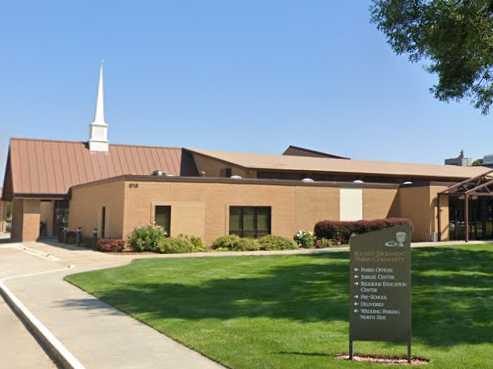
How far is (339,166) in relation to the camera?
1543 inches

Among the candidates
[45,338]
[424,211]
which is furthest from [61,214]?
[45,338]

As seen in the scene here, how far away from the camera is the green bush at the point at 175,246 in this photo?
86.2 feet

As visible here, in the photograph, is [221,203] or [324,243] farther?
[324,243]

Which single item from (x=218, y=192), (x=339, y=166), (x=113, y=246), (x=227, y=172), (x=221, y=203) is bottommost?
A: (x=113, y=246)

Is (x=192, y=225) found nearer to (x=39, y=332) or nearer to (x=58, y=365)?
(x=39, y=332)

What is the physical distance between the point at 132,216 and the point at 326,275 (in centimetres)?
1394

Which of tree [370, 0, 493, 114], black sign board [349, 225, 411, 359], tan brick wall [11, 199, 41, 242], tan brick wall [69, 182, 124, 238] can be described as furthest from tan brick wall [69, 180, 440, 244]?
black sign board [349, 225, 411, 359]

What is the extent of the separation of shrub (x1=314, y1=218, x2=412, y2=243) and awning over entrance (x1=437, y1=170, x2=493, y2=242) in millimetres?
3203

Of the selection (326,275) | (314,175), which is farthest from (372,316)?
(314,175)

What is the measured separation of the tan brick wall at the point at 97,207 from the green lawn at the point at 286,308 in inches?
361

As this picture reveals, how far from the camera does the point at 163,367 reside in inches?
275

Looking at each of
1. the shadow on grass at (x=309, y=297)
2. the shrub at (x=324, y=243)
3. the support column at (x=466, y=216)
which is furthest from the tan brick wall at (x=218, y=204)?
the shadow on grass at (x=309, y=297)

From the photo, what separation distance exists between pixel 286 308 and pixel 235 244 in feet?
57.1

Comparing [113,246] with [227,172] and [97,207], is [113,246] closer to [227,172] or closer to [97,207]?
[97,207]
